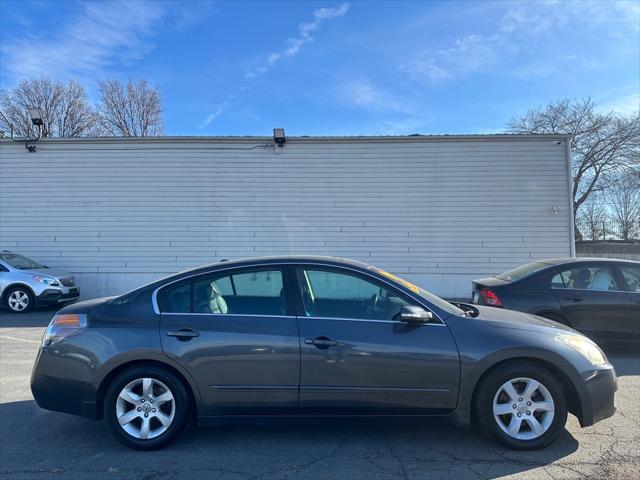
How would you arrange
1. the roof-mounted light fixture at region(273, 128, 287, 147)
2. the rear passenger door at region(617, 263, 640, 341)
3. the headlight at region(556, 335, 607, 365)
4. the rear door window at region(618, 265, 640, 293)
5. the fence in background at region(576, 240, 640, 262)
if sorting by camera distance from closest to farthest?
the headlight at region(556, 335, 607, 365), the rear passenger door at region(617, 263, 640, 341), the rear door window at region(618, 265, 640, 293), the roof-mounted light fixture at region(273, 128, 287, 147), the fence in background at region(576, 240, 640, 262)

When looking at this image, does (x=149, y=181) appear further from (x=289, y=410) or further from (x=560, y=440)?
(x=560, y=440)

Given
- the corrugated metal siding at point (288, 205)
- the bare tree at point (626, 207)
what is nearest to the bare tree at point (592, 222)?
the bare tree at point (626, 207)

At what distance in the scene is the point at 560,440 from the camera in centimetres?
382

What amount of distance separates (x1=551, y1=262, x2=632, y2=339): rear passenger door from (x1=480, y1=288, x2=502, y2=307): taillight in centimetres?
82

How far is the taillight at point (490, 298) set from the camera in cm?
665

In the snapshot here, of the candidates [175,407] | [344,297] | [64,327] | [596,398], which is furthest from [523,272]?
[64,327]

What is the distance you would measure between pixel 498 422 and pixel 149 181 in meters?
12.3

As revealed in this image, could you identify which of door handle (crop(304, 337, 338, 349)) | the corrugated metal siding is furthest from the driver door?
the corrugated metal siding

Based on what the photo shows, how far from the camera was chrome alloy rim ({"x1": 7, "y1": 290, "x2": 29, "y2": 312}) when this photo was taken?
11.2m

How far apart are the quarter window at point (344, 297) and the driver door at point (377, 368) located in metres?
0.12

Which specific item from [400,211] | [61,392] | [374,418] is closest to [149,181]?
[400,211]

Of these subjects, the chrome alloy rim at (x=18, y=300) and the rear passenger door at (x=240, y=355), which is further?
the chrome alloy rim at (x=18, y=300)

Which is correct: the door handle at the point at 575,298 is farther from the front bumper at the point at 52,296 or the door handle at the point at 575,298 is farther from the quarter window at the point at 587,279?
the front bumper at the point at 52,296

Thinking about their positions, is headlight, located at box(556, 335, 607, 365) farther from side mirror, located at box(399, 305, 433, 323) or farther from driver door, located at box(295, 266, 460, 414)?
side mirror, located at box(399, 305, 433, 323)
